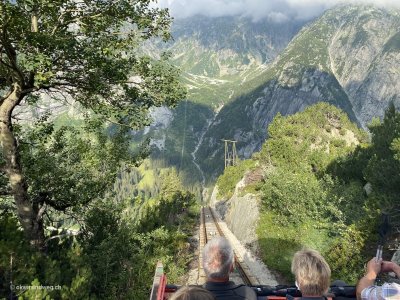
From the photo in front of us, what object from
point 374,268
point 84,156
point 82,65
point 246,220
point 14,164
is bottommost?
point 246,220

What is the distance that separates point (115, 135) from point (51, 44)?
6.51 m

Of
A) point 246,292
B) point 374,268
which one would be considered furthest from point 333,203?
point 246,292

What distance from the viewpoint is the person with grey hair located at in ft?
12.7

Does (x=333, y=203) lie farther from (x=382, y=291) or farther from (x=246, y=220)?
(x=382, y=291)

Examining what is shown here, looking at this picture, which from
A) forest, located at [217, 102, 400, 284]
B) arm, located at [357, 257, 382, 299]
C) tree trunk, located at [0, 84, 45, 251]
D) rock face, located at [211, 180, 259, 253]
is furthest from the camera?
rock face, located at [211, 180, 259, 253]

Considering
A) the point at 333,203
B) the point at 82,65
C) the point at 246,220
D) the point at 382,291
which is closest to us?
the point at 382,291

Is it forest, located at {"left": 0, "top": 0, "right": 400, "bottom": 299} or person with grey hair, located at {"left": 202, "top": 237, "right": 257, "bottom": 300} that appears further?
forest, located at {"left": 0, "top": 0, "right": 400, "bottom": 299}

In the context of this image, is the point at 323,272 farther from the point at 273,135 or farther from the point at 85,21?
the point at 273,135

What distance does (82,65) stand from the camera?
8.41 meters

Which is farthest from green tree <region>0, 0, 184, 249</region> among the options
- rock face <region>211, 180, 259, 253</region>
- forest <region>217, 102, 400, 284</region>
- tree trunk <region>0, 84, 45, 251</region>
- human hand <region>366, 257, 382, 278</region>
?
rock face <region>211, 180, 259, 253</region>

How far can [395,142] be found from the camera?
53.3 ft

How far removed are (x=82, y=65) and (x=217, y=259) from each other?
6221mm

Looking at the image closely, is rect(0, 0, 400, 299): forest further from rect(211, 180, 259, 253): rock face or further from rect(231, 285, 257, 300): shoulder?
rect(211, 180, 259, 253): rock face

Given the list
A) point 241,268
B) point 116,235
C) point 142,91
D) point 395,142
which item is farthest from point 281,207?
point 142,91
